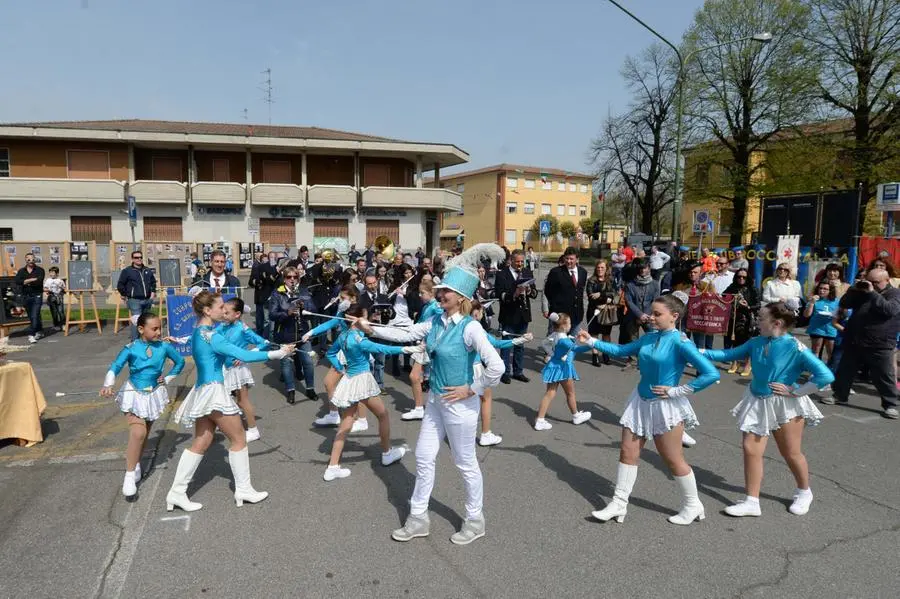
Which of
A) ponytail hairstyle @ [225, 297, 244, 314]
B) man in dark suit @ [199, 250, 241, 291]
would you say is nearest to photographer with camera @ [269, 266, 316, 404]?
ponytail hairstyle @ [225, 297, 244, 314]

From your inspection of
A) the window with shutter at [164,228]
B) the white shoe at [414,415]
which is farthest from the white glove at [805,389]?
the window with shutter at [164,228]

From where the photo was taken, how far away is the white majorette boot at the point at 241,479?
4438 mm

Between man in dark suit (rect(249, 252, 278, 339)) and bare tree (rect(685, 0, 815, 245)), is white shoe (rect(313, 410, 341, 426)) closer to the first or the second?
man in dark suit (rect(249, 252, 278, 339))

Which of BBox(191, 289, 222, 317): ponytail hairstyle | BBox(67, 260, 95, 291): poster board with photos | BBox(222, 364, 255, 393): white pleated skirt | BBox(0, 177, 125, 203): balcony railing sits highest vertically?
BBox(0, 177, 125, 203): balcony railing

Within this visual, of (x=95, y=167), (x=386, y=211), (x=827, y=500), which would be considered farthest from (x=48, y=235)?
(x=827, y=500)

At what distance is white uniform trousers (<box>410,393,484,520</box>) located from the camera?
388 cm

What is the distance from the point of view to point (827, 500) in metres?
4.56

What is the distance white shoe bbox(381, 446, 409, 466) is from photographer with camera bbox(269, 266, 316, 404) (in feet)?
8.71

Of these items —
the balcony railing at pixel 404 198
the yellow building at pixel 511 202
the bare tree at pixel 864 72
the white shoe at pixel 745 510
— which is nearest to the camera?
the white shoe at pixel 745 510

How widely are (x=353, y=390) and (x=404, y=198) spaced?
1093 inches

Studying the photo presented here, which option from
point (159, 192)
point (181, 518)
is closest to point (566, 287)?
point (181, 518)

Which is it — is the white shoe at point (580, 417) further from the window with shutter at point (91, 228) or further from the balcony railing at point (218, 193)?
the window with shutter at point (91, 228)

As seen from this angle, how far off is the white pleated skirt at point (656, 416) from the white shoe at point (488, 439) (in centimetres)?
190

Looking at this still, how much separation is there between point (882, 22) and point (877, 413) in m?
22.5
